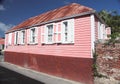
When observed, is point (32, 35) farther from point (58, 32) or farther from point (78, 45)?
point (78, 45)

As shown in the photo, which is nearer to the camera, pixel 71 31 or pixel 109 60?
pixel 109 60

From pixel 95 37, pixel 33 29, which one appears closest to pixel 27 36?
pixel 33 29

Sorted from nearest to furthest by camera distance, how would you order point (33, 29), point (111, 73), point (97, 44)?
point (111, 73)
point (97, 44)
point (33, 29)

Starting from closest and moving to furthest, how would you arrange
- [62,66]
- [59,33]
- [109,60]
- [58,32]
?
1. [109,60]
2. [62,66]
3. [59,33]
4. [58,32]

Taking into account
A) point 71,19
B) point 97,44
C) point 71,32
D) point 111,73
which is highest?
point 71,19

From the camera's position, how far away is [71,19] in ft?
43.1

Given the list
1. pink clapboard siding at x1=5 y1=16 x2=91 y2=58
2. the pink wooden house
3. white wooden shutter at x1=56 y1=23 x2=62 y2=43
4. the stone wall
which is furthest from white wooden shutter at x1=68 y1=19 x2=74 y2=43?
the stone wall

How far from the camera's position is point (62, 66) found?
13.5 meters

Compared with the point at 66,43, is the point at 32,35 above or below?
above

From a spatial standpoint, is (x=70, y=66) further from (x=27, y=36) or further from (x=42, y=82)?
(x=27, y=36)

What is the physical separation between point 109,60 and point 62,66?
4.22 meters

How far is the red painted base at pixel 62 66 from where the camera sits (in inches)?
449

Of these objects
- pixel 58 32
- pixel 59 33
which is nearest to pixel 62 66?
pixel 59 33

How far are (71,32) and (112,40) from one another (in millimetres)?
3422
